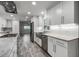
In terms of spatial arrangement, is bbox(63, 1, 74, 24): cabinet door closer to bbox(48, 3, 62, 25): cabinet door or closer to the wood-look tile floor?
bbox(48, 3, 62, 25): cabinet door

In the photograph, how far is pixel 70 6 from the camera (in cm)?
273

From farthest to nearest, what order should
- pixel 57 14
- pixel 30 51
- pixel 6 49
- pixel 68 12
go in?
Answer: pixel 30 51, pixel 57 14, pixel 68 12, pixel 6 49

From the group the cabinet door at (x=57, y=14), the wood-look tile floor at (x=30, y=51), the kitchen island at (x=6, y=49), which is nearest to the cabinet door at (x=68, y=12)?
the cabinet door at (x=57, y=14)

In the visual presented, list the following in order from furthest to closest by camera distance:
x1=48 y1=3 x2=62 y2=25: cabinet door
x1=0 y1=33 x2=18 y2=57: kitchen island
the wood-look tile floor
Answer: x1=48 y1=3 x2=62 y2=25: cabinet door < the wood-look tile floor < x1=0 y1=33 x2=18 y2=57: kitchen island

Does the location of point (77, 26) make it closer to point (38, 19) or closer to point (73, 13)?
point (73, 13)

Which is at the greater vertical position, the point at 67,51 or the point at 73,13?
the point at 73,13

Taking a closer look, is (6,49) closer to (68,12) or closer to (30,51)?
(68,12)

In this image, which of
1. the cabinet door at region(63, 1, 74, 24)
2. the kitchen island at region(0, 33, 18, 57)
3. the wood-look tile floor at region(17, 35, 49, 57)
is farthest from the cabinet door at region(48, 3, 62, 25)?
the kitchen island at region(0, 33, 18, 57)

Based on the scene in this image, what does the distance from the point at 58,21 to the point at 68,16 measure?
85 centimetres

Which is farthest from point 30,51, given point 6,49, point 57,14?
point 6,49

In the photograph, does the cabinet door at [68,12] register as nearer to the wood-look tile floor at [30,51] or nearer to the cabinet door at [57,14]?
the cabinet door at [57,14]

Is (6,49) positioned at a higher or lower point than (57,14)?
lower

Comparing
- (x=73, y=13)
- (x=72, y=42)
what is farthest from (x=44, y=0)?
(x=72, y=42)

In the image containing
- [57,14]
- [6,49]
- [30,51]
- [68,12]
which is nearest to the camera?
[6,49]
